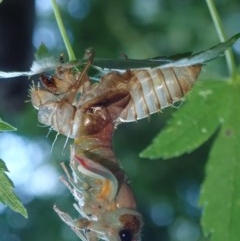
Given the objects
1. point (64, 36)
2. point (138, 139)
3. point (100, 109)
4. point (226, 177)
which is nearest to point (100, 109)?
point (100, 109)

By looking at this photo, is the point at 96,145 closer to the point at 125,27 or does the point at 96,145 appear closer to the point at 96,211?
the point at 96,211

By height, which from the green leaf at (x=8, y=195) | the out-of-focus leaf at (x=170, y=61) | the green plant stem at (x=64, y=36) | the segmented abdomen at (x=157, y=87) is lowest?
the green leaf at (x=8, y=195)

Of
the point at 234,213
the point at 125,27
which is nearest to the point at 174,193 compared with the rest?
the point at 125,27

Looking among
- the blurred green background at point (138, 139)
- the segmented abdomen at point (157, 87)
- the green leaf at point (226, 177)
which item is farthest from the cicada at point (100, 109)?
the blurred green background at point (138, 139)

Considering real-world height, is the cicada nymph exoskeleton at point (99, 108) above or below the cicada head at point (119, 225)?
above

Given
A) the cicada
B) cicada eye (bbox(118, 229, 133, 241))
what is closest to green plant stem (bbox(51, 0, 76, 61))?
the cicada

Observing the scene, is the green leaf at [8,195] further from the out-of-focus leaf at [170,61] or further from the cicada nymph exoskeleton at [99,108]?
the out-of-focus leaf at [170,61]

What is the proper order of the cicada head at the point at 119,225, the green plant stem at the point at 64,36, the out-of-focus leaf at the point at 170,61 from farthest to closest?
the cicada head at the point at 119,225 < the green plant stem at the point at 64,36 < the out-of-focus leaf at the point at 170,61
